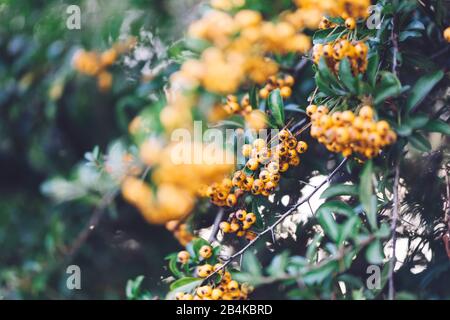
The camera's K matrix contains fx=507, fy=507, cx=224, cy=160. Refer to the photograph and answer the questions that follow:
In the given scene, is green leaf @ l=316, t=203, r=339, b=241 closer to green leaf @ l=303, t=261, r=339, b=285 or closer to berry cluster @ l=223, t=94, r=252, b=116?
green leaf @ l=303, t=261, r=339, b=285

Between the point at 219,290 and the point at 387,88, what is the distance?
526 millimetres

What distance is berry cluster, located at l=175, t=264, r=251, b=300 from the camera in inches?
41.3

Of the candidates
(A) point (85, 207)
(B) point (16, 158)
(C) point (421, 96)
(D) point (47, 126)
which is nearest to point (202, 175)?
(C) point (421, 96)

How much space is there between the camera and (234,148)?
1233 mm

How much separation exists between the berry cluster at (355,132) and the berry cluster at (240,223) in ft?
0.99

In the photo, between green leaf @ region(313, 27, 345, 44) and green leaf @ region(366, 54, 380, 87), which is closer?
green leaf @ region(366, 54, 380, 87)

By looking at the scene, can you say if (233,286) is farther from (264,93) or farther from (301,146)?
(264,93)

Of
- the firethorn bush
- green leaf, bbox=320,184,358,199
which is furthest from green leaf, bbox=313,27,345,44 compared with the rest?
green leaf, bbox=320,184,358,199

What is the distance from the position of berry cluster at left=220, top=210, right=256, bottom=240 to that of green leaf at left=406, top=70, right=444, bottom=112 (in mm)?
409

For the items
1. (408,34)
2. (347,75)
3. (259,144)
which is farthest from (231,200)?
(408,34)

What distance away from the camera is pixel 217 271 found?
109 centimetres

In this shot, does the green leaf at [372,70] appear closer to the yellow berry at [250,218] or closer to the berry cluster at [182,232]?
the yellow berry at [250,218]

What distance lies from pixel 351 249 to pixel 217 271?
29 cm

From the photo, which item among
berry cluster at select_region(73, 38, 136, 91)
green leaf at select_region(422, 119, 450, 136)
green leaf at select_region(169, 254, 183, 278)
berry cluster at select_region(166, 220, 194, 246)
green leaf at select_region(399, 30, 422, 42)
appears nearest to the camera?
green leaf at select_region(422, 119, 450, 136)
